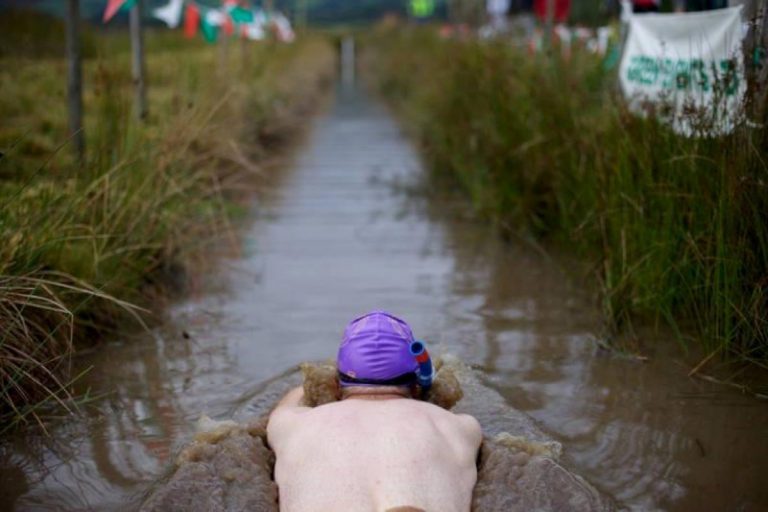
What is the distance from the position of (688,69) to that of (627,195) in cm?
92

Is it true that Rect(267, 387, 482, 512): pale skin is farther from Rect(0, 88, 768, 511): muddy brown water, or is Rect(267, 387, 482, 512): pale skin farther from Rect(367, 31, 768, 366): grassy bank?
Rect(367, 31, 768, 366): grassy bank

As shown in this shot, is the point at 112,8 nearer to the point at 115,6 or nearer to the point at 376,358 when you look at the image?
the point at 115,6

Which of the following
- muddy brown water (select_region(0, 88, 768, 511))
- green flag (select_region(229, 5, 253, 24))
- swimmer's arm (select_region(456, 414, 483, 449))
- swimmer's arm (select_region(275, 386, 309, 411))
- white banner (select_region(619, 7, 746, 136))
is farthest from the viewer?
green flag (select_region(229, 5, 253, 24))

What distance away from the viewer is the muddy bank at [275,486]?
11.1ft

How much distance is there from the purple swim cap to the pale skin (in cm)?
8

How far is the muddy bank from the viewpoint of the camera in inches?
133

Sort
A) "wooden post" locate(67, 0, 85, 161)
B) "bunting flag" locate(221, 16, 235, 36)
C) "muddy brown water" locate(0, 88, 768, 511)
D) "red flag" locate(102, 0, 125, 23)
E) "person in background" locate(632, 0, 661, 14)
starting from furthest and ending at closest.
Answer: "bunting flag" locate(221, 16, 235, 36) → "person in background" locate(632, 0, 661, 14) → "red flag" locate(102, 0, 125, 23) → "wooden post" locate(67, 0, 85, 161) → "muddy brown water" locate(0, 88, 768, 511)

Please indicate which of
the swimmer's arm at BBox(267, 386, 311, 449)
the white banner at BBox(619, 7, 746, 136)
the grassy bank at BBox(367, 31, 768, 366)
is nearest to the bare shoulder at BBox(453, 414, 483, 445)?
the swimmer's arm at BBox(267, 386, 311, 449)

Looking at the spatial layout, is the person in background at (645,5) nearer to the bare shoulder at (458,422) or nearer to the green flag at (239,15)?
the green flag at (239,15)

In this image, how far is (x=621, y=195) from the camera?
5.48 metres

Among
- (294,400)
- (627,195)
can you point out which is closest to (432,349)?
A: (627,195)

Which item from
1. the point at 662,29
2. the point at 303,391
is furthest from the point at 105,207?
the point at 662,29

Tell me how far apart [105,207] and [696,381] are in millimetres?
2996

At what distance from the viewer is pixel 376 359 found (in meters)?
3.61
